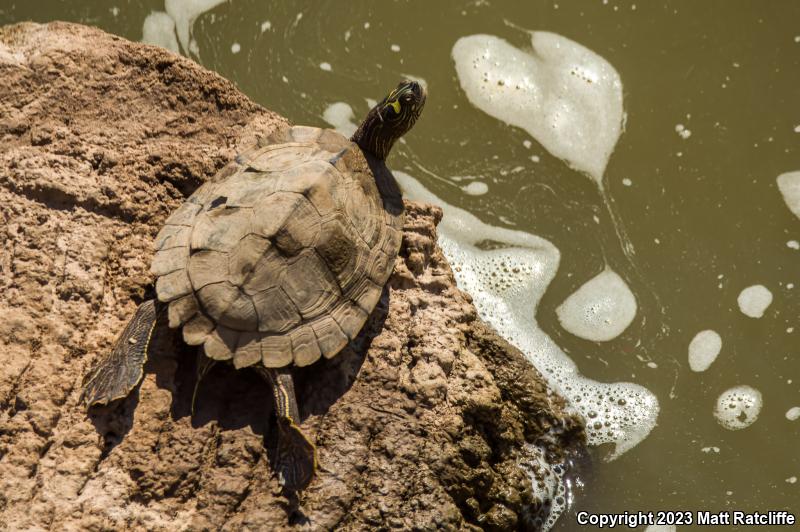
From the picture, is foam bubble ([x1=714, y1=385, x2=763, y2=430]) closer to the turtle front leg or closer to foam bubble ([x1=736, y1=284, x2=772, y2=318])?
foam bubble ([x1=736, y1=284, x2=772, y2=318])

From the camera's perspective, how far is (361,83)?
474 centimetres

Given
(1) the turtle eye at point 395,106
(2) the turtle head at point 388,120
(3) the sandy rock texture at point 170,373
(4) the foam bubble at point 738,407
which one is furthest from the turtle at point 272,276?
(4) the foam bubble at point 738,407

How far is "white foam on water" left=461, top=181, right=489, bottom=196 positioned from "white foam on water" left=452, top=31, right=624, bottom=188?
1.67 feet

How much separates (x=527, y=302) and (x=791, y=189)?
1.98 m

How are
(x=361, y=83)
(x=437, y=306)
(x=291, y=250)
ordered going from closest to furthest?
(x=291, y=250) → (x=437, y=306) → (x=361, y=83)

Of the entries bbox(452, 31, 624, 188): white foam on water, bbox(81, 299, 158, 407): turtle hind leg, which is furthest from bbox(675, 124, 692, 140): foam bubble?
bbox(81, 299, 158, 407): turtle hind leg

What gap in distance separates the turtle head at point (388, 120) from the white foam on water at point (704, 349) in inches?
87.9

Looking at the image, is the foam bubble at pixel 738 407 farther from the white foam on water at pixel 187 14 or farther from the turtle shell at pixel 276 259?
the white foam on water at pixel 187 14

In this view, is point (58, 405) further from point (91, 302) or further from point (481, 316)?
point (481, 316)

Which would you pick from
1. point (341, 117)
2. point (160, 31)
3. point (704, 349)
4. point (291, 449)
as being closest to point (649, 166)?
point (704, 349)

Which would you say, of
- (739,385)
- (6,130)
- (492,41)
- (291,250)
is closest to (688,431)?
(739,385)

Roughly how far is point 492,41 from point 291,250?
276 cm

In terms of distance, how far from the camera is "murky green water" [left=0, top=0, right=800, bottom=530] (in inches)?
155

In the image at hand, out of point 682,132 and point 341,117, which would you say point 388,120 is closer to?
point 341,117
